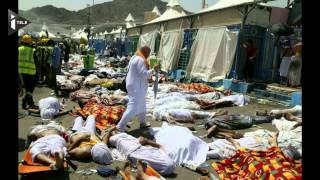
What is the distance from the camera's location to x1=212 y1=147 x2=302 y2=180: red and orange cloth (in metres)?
4.07

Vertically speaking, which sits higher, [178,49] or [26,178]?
[178,49]

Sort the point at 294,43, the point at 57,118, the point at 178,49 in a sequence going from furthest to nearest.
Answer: the point at 178,49
the point at 294,43
the point at 57,118

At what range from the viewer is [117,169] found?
458 cm

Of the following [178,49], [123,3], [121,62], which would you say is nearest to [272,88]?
[178,49]

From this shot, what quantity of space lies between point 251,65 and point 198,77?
7.91ft

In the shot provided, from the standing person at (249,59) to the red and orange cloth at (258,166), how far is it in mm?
7977

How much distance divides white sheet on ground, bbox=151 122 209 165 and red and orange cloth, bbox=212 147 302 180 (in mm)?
305

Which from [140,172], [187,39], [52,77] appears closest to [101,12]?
[187,39]

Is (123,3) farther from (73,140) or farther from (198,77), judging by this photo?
(73,140)

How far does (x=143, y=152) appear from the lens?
15.7 ft

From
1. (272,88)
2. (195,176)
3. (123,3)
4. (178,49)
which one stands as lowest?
(195,176)

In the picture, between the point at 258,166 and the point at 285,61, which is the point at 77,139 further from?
the point at 285,61

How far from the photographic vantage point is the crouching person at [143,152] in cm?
459

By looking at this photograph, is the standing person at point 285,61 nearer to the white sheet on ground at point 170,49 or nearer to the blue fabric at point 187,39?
the blue fabric at point 187,39
